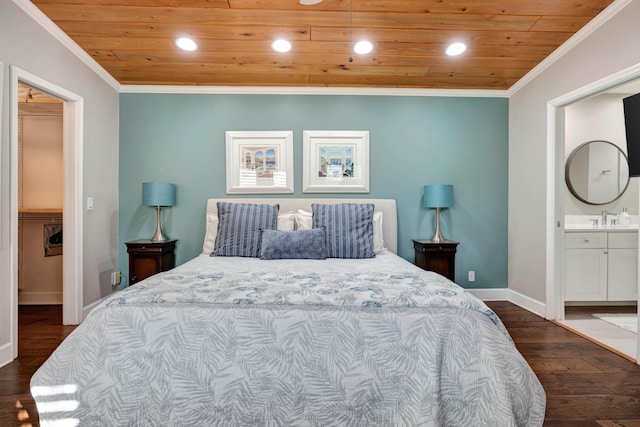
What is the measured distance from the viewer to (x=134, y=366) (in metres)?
1.48

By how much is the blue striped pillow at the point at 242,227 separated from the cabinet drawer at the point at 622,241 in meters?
3.49

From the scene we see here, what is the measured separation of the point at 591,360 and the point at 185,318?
2738mm

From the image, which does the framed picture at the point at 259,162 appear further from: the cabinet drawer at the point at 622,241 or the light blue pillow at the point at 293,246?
the cabinet drawer at the point at 622,241

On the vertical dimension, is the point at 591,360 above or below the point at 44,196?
below

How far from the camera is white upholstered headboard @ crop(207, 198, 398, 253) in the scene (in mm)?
3709

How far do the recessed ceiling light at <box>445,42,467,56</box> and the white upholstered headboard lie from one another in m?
1.56

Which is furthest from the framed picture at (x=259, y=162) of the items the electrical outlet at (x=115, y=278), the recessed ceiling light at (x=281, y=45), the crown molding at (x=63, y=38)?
the electrical outlet at (x=115, y=278)

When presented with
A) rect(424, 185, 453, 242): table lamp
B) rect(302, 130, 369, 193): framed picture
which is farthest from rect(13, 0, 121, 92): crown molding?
rect(424, 185, 453, 242): table lamp

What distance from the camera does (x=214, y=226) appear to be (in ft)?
11.5

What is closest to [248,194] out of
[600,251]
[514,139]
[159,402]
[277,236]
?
[277,236]

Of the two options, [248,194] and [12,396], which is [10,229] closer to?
[12,396]

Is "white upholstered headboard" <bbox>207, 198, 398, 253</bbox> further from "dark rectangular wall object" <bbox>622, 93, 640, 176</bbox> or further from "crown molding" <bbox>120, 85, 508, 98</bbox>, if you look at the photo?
"dark rectangular wall object" <bbox>622, 93, 640, 176</bbox>

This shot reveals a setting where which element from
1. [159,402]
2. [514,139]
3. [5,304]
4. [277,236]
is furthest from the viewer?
[514,139]

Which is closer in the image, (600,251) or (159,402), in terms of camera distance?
(159,402)
